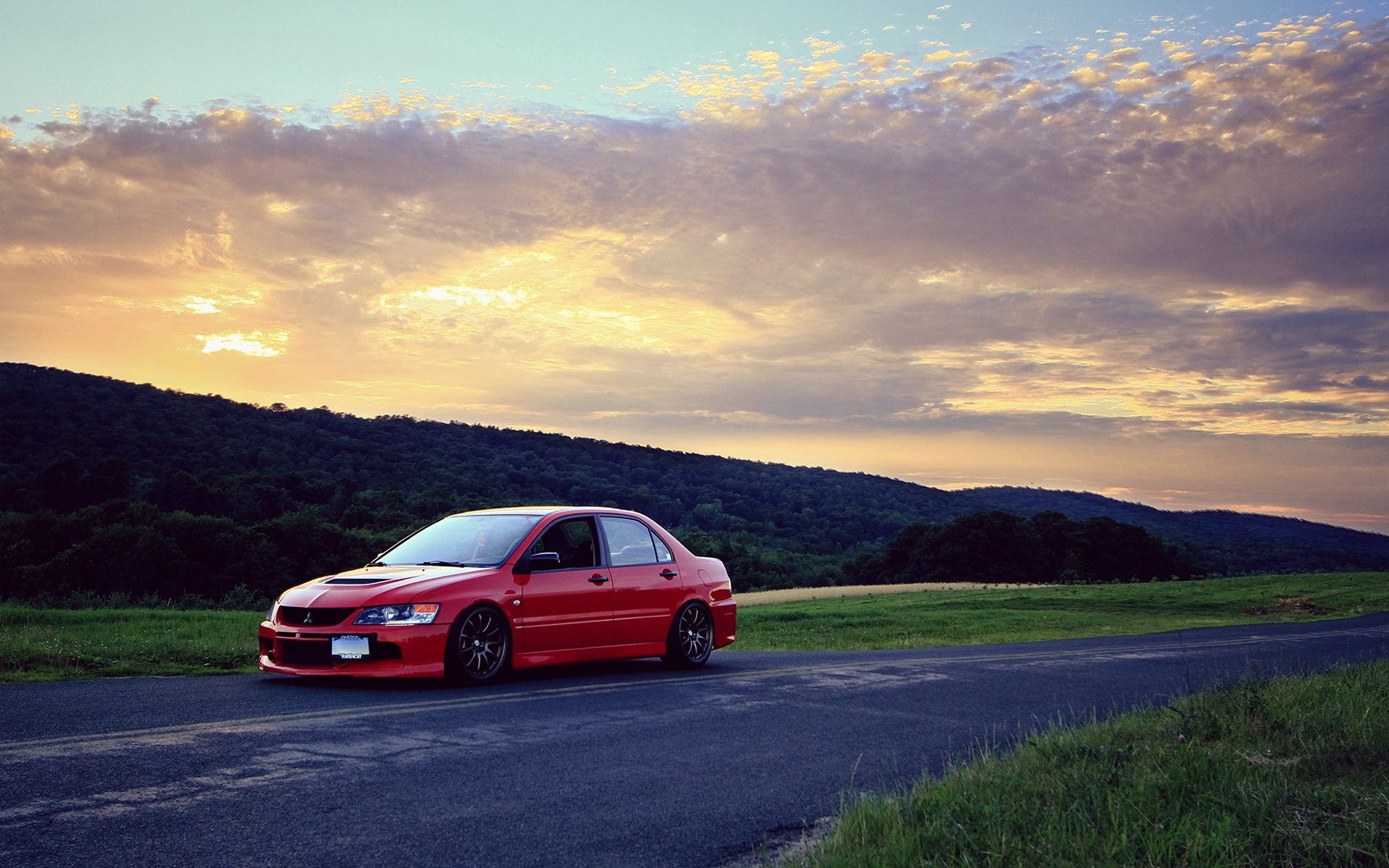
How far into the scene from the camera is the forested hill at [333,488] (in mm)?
50812


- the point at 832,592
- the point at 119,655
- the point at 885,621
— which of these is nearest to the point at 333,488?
the point at 832,592

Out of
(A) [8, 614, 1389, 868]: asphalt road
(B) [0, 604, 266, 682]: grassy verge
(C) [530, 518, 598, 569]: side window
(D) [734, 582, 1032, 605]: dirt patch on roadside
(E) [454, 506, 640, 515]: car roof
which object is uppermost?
(E) [454, 506, 640, 515]: car roof

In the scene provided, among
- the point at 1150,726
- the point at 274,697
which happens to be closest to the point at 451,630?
the point at 274,697

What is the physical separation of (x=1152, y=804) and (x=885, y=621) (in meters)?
29.2

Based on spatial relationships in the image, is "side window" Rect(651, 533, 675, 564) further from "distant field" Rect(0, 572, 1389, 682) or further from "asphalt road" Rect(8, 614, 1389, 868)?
"distant field" Rect(0, 572, 1389, 682)

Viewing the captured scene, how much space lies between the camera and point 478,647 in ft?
32.8

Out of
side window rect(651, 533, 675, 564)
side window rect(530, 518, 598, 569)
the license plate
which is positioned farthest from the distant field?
side window rect(651, 533, 675, 564)

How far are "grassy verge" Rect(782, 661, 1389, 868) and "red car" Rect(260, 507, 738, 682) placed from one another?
4.65 metres

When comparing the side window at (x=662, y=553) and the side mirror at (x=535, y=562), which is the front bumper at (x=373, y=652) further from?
the side window at (x=662, y=553)

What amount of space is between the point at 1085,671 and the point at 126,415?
71.1m

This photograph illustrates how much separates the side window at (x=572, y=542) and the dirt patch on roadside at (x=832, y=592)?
36994mm

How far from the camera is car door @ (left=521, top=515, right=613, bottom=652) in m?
10.5

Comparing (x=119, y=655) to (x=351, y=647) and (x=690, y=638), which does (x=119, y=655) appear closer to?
(x=351, y=647)

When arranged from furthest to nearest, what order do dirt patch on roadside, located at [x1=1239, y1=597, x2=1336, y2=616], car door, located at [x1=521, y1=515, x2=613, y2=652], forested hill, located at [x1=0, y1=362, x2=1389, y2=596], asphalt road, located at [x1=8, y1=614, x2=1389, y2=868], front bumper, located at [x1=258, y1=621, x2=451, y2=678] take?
forested hill, located at [x1=0, y1=362, x2=1389, y2=596]
dirt patch on roadside, located at [x1=1239, y1=597, x2=1336, y2=616]
car door, located at [x1=521, y1=515, x2=613, y2=652]
front bumper, located at [x1=258, y1=621, x2=451, y2=678]
asphalt road, located at [x1=8, y1=614, x2=1389, y2=868]
